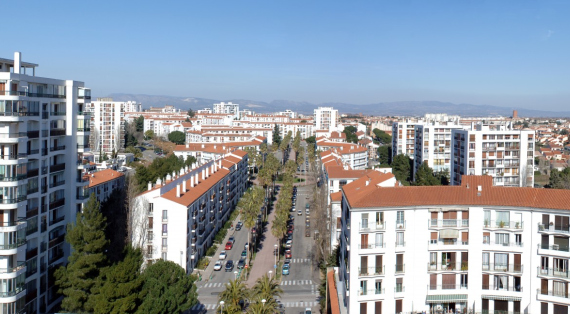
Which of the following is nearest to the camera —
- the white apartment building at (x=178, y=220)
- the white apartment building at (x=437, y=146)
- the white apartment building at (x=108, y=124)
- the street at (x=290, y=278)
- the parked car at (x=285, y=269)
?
the street at (x=290, y=278)

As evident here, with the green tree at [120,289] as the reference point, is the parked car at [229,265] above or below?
below

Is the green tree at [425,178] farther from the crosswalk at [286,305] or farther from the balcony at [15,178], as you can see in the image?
the balcony at [15,178]

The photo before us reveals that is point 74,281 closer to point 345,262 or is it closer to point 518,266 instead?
point 345,262

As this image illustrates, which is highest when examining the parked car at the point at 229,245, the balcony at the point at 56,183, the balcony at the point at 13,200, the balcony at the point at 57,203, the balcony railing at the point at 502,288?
the balcony at the point at 56,183

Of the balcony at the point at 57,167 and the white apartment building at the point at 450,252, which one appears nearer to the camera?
the white apartment building at the point at 450,252

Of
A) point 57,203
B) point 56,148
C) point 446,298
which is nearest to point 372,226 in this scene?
point 446,298

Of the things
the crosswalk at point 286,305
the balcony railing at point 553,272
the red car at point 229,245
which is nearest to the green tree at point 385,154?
the red car at point 229,245

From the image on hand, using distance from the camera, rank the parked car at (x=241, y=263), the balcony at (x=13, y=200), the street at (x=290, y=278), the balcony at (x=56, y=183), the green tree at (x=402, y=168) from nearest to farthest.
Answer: the balcony at (x=13, y=200), the balcony at (x=56, y=183), the street at (x=290, y=278), the parked car at (x=241, y=263), the green tree at (x=402, y=168)
